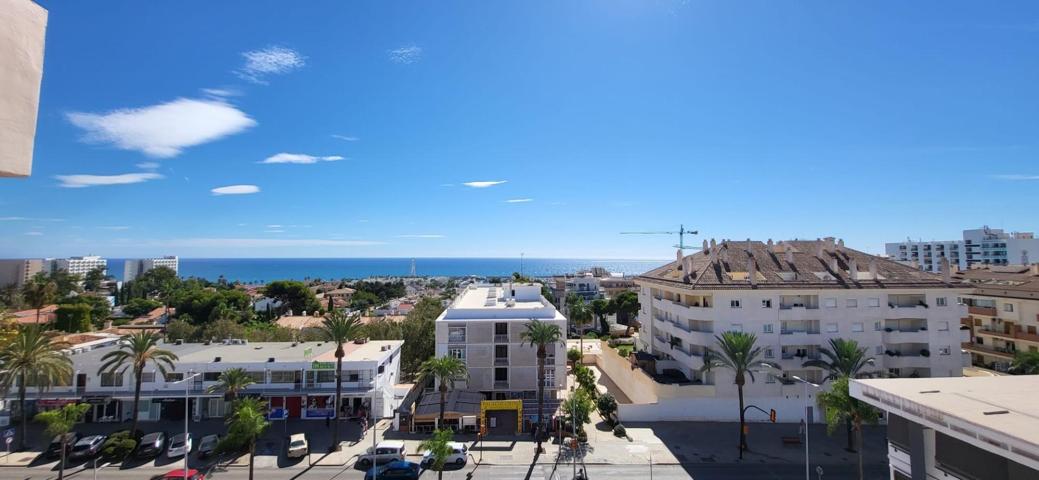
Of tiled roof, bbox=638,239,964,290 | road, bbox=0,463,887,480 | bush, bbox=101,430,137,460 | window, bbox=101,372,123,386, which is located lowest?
road, bbox=0,463,887,480

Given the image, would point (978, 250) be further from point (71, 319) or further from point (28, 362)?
point (71, 319)

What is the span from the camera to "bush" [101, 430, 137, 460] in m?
36.9

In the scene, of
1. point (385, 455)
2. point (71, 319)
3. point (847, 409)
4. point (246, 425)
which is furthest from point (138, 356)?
point (71, 319)

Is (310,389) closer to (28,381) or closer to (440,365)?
(440,365)

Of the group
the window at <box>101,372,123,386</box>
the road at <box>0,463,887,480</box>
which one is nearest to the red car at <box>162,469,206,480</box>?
the road at <box>0,463,887,480</box>

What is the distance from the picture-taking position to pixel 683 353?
51344 millimetres

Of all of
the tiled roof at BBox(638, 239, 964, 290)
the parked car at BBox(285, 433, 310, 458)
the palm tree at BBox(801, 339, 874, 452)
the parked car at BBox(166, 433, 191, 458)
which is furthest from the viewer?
the tiled roof at BBox(638, 239, 964, 290)

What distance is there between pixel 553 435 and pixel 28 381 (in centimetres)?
4434

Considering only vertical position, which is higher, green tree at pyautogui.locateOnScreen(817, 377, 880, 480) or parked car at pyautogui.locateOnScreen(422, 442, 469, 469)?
green tree at pyautogui.locateOnScreen(817, 377, 880, 480)

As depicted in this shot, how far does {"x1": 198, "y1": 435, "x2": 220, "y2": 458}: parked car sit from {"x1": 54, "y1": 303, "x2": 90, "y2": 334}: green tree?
6181cm

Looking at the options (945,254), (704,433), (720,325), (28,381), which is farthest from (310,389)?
(945,254)

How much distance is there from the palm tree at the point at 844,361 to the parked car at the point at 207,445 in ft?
164

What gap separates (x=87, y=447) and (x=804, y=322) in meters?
62.7

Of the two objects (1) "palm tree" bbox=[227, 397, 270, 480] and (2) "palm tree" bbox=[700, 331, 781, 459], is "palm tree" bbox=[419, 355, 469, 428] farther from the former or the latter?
(2) "palm tree" bbox=[700, 331, 781, 459]
